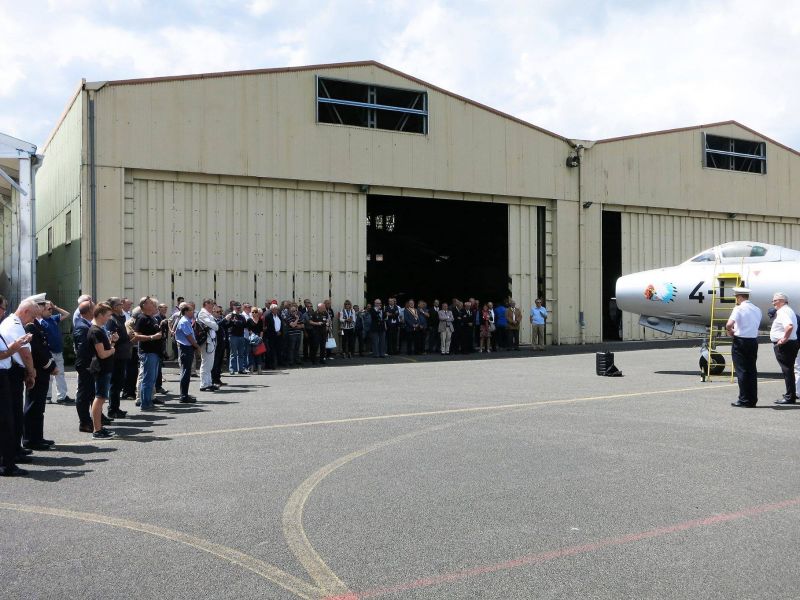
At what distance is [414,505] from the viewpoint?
5.93m

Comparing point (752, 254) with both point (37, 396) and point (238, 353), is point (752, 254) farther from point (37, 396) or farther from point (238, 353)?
point (37, 396)

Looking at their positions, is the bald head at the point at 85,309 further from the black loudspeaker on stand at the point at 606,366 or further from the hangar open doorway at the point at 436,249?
the hangar open doorway at the point at 436,249

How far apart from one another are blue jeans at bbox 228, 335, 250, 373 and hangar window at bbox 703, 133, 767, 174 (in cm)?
2170

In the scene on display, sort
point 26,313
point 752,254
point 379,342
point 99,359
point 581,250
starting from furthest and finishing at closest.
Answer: point 581,250
point 379,342
point 752,254
point 99,359
point 26,313

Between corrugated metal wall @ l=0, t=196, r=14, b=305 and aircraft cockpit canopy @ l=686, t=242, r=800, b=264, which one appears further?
corrugated metal wall @ l=0, t=196, r=14, b=305

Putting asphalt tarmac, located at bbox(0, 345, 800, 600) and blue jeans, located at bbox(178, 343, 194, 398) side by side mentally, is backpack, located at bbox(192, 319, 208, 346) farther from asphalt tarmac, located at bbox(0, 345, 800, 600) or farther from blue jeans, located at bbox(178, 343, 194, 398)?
asphalt tarmac, located at bbox(0, 345, 800, 600)

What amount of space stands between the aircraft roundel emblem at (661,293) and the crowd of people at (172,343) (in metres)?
8.84

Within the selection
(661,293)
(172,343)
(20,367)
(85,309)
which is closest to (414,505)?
(20,367)

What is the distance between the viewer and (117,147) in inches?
835

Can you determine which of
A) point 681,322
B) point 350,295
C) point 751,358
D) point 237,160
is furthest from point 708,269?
point 237,160

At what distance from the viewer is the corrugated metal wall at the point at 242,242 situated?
21.7m

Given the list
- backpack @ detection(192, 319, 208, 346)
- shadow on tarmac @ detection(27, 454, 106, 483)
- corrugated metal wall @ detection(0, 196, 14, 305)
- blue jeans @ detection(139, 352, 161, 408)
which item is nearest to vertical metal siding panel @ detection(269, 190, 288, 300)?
corrugated metal wall @ detection(0, 196, 14, 305)

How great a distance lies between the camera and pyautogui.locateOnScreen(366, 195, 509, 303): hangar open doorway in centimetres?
2881

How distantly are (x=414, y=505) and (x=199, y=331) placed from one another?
8.89 metres
